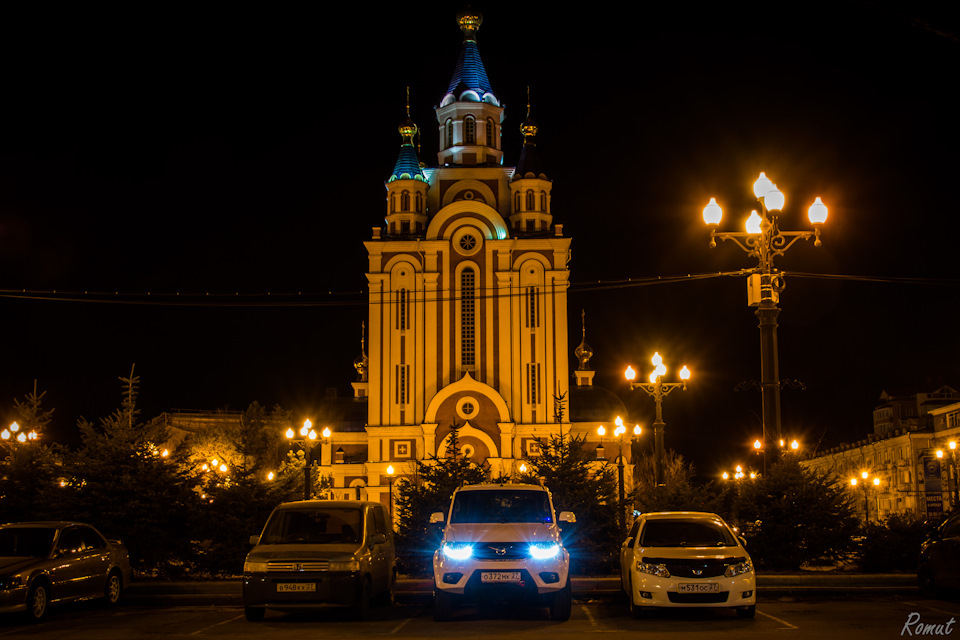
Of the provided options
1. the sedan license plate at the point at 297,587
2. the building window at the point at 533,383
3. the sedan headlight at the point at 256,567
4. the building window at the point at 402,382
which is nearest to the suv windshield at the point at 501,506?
the sedan license plate at the point at 297,587

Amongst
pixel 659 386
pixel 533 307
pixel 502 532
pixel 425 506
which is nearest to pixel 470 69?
pixel 533 307

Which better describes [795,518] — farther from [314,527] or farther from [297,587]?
[297,587]

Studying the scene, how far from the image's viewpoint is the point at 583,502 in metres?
21.5

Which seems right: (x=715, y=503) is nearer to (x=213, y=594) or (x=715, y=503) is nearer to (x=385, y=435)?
Result: (x=213, y=594)

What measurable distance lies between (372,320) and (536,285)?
9.61 metres

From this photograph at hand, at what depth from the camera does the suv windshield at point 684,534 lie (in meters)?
14.6

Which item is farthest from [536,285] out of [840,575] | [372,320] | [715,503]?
[840,575]

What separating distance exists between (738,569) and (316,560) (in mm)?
5676

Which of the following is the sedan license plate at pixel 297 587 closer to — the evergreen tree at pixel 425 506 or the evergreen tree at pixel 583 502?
the evergreen tree at pixel 425 506

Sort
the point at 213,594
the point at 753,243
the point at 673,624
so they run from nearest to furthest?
the point at 673,624 → the point at 213,594 → the point at 753,243

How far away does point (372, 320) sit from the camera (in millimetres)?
58656

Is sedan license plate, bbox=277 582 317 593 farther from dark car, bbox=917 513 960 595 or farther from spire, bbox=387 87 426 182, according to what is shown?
spire, bbox=387 87 426 182

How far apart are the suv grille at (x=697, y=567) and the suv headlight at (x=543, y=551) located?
152cm

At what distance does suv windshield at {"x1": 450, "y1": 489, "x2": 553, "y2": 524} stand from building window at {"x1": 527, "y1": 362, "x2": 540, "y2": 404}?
4265cm
